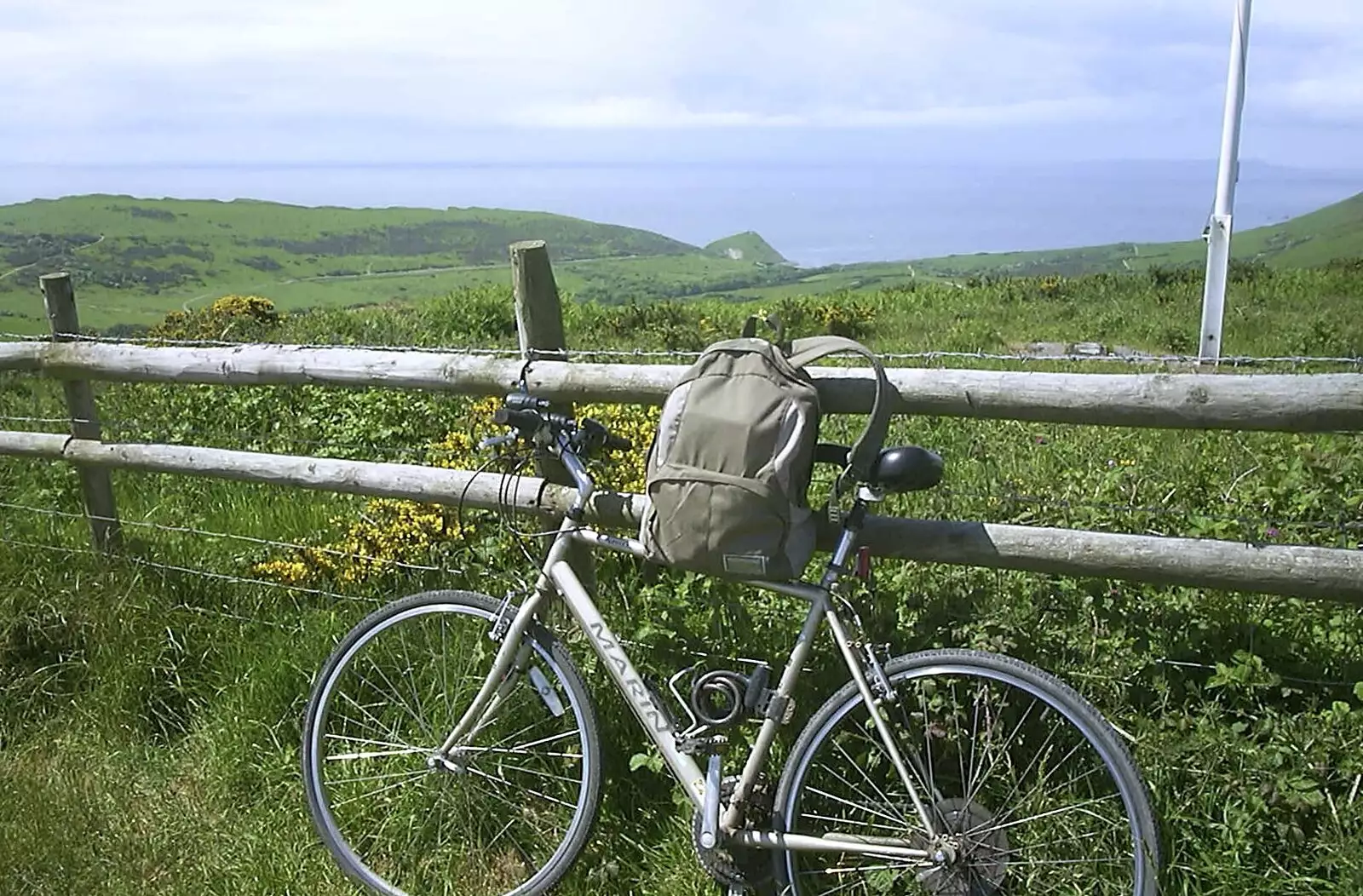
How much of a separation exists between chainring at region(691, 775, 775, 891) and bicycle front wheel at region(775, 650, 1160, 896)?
65mm

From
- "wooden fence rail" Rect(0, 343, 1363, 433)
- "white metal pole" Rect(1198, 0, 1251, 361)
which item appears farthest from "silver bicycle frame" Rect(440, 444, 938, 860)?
"white metal pole" Rect(1198, 0, 1251, 361)

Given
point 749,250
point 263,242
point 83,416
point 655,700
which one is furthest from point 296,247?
point 655,700

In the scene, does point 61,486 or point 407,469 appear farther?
point 61,486

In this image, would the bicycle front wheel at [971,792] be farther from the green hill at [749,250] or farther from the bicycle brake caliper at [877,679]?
the green hill at [749,250]

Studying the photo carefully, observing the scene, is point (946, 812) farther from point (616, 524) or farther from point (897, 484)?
point (616, 524)

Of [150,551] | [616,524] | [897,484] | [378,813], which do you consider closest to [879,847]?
[897,484]

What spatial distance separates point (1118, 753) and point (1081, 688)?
24.5 inches

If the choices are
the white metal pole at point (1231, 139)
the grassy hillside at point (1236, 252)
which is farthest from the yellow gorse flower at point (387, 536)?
the grassy hillside at point (1236, 252)

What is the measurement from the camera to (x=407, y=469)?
12.8 ft

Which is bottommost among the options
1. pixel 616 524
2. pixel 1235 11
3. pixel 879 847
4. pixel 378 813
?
pixel 378 813

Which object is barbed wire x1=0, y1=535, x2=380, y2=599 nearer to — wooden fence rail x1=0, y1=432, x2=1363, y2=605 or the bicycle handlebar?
wooden fence rail x1=0, y1=432, x2=1363, y2=605

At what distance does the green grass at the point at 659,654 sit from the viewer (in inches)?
114

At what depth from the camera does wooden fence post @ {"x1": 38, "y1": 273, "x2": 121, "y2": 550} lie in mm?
4671

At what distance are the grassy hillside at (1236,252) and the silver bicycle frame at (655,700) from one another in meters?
11.7
